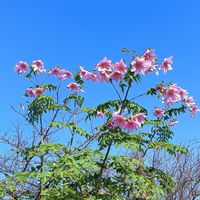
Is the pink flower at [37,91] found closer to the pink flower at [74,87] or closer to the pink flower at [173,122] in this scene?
the pink flower at [74,87]

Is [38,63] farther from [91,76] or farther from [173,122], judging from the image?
[91,76]

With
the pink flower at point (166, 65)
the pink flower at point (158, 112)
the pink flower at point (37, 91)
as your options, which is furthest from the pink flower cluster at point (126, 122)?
the pink flower at point (37, 91)

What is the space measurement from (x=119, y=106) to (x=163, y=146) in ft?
2.28

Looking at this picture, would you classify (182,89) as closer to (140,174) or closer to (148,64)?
(148,64)

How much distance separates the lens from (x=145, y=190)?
4.89m

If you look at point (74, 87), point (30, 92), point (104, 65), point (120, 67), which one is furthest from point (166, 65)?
point (30, 92)

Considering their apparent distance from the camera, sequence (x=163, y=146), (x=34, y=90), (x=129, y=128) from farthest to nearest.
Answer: (x=34, y=90), (x=163, y=146), (x=129, y=128)

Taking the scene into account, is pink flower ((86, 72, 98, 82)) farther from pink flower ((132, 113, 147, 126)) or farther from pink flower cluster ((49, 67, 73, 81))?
pink flower cluster ((49, 67, 73, 81))

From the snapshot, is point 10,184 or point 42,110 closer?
point 10,184

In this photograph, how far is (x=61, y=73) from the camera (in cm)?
791

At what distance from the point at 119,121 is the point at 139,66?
0.64 meters


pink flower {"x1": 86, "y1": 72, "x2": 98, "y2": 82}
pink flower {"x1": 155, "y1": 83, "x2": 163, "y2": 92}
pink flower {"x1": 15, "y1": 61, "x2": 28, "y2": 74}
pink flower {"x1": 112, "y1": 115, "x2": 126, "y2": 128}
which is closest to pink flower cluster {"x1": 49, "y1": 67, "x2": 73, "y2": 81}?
pink flower {"x1": 15, "y1": 61, "x2": 28, "y2": 74}

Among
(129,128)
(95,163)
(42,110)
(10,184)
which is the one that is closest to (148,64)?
(129,128)

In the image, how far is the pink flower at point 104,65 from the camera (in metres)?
4.92
